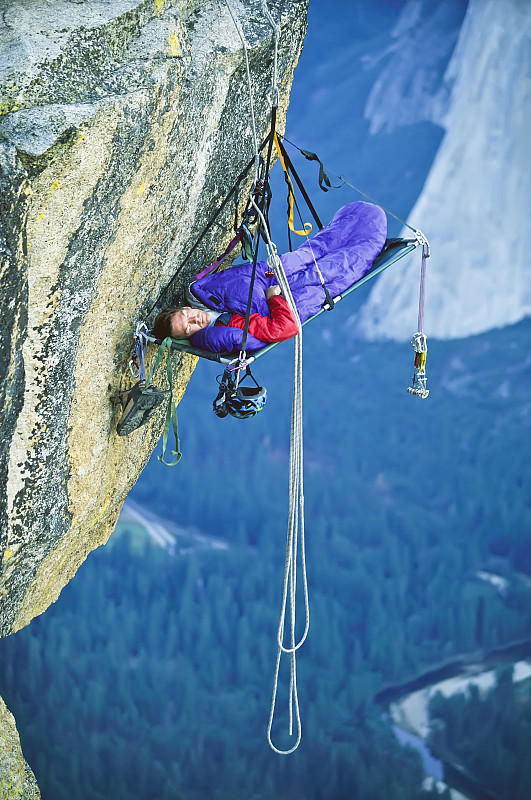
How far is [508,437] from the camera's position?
582cm

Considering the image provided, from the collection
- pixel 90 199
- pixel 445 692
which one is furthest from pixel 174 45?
pixel 445 692

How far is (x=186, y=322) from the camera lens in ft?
8.64

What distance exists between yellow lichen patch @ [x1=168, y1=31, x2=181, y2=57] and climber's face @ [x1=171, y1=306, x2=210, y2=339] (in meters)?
0.75

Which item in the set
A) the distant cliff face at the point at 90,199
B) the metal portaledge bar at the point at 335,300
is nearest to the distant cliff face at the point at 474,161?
the distant cliff face at the point at 90,199

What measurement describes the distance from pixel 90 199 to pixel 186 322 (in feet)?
1.73

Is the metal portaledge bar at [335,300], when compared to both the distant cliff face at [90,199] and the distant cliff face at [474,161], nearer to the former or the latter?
the distant cliff face at [90,199]

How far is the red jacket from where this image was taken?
2527 millimetres

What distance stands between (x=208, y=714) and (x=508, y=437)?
2.87 meters

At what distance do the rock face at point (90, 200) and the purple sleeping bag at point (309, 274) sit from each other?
0.24 metres

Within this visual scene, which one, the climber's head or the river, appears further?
the river

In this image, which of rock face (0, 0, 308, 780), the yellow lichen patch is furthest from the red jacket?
the yellow lichen patch

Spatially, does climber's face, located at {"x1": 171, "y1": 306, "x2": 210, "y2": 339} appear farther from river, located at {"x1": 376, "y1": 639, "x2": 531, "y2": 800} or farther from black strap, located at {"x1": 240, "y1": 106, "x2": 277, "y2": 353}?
river, located at {"x1": 376, "y1": 639, "x2": 531, "y2": 800}

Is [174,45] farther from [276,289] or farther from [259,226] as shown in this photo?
[276,289]

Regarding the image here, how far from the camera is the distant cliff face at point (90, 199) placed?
7.04ft
